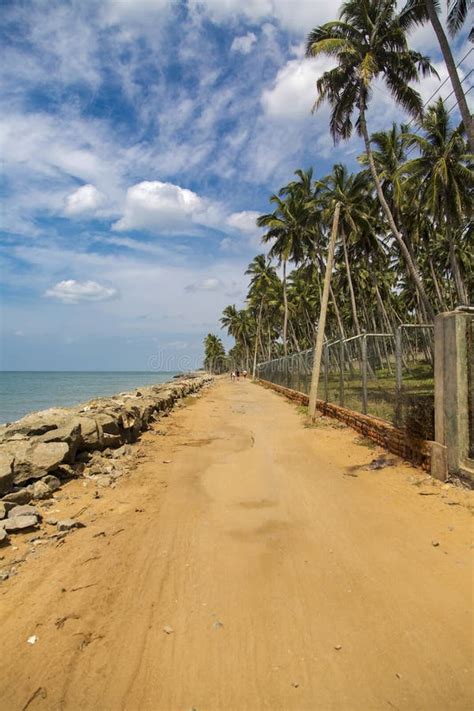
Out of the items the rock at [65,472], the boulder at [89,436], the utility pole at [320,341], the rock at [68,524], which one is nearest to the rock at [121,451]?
the boulder at [89,436]

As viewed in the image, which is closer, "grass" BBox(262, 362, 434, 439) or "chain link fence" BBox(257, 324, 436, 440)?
"grass" BBox(262, 362, 434, 439)

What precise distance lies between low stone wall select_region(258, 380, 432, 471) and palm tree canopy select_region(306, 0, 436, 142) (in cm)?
1232

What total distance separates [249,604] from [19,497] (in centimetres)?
354

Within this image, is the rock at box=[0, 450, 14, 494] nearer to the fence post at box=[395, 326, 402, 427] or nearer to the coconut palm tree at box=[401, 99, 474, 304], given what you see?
the fence post at box=[395, 326, 402, 427]

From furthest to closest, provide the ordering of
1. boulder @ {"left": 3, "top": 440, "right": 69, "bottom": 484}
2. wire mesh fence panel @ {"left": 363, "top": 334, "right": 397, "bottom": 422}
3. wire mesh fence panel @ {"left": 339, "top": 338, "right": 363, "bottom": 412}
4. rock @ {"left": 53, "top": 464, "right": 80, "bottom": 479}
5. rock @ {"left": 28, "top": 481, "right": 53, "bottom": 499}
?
wire mesh fence panel @ {"left": 339, "top": 338, "right": 363, "bottom": 412}, wire mesh fence panel @ {"left": 363, "top": 334, "right": 397, "bottom": 422}, rock @ {"left": 53, "top": 464, "right": 80, "bottom": 479}, boulder @ {"left": 3, "top": 440, "right": 69, "bottom": 484}, rock @ {"left": 28, "top": 481, "right": 53, "bottom": 499}

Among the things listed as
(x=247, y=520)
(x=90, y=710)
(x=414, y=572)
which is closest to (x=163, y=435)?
(x=247, y=520)

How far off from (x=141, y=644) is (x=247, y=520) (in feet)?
7.64

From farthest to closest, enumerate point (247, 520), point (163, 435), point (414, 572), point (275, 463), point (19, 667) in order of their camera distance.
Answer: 1. point (163, 435)
2. point (275, 463)
3. point (247, 520)
4. point (414, 572)
5. point (19, 667)

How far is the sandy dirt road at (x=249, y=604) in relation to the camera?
100 inches

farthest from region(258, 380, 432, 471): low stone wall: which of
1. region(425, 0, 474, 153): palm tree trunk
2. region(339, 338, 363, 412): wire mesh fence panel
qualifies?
region(425, 0, 474, 153): palm tree trunk

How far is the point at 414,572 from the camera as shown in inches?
149

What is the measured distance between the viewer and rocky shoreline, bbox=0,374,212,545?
514 centimetres

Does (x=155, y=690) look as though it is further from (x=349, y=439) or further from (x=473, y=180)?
(x=473, y=180)

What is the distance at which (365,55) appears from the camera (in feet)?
55.1
